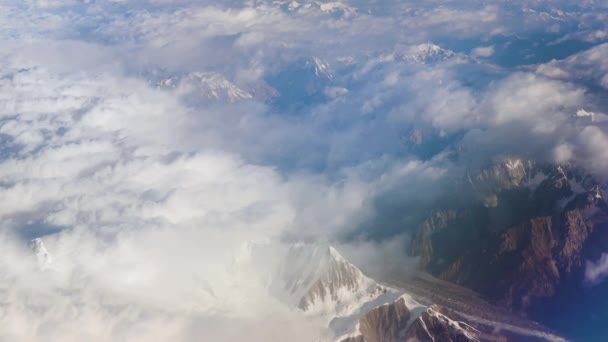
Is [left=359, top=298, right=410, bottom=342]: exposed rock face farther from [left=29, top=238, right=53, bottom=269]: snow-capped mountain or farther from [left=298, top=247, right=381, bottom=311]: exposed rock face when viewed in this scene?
[left=29, top=238, right=53, bottom=269]: snow-capped mountain

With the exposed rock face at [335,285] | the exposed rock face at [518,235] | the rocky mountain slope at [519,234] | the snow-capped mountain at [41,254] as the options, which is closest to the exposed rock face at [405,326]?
the exposed rock face at [335,285]

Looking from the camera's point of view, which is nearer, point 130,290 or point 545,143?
point 130,290

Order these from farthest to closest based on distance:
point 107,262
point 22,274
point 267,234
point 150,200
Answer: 1. point 150,200
2. point 267,234
3. point 107,262
4. point 22,274

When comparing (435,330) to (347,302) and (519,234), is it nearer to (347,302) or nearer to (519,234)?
(347,302)

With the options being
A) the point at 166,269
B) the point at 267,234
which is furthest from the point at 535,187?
the point at 166,269

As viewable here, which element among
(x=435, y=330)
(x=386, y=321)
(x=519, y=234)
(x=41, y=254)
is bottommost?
(x=519, y=234)

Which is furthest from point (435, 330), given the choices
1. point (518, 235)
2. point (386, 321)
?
point (518, 235)

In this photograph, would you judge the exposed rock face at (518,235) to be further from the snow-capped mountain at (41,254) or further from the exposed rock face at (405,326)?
the snow-capped mountain at (41,254)

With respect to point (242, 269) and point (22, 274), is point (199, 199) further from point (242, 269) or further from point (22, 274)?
point (22, 274)
